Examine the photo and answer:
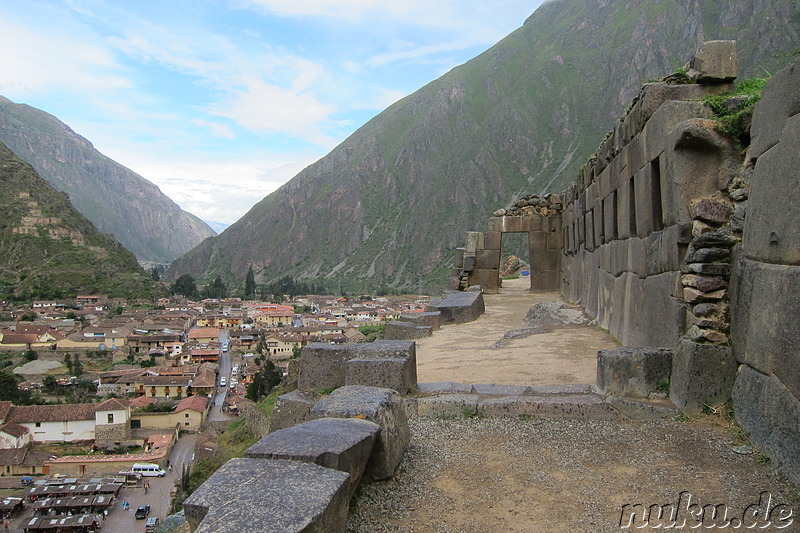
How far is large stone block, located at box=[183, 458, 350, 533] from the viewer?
2.58 metres

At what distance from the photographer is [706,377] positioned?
16.9 ft

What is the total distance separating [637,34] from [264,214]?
95207mm

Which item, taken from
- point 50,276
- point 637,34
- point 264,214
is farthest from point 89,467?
point 264,214

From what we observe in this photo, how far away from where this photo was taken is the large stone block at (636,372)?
565cm

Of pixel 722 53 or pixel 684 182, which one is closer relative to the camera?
pixel 684 182

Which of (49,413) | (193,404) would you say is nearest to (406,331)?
(193,404)

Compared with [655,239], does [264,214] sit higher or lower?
higher

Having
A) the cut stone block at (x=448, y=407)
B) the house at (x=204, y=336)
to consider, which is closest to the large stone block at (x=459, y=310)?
the cut stone block at (x=448, y=407)

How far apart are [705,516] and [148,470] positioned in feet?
132

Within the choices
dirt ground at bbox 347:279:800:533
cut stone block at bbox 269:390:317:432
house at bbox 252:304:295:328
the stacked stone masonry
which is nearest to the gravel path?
dirt ground at bbox 347:279:800:533

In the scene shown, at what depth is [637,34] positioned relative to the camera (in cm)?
11219

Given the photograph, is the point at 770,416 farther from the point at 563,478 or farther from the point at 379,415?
the point at 379,415

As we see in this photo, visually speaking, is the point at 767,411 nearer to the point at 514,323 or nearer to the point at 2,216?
the point at 514,323

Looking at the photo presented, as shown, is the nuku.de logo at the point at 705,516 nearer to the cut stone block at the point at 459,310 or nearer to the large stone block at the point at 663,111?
the large stone block at the point at 663,111
